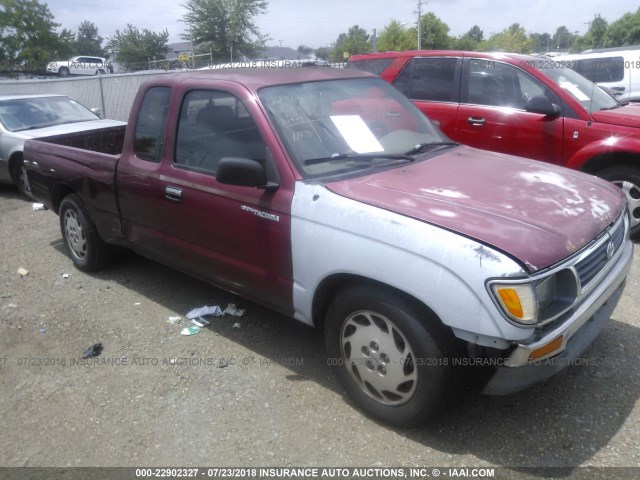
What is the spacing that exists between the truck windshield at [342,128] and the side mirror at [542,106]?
2.06 metres

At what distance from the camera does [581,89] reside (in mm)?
6012

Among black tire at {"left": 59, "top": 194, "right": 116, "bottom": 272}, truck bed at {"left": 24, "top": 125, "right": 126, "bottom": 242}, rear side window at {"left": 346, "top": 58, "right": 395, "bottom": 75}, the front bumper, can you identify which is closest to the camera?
the front bumper

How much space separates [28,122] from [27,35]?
40327 mm

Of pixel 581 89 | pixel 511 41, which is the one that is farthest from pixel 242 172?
pixel 511 41

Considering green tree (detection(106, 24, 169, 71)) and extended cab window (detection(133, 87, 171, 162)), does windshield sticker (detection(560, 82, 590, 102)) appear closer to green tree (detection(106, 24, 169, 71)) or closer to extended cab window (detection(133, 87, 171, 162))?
extended cab window (detection(133, 87, 171, 162))

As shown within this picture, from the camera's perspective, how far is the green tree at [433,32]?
56.6m

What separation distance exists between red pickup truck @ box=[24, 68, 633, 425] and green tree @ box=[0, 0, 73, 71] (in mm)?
43383

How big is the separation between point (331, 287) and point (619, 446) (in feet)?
5.44

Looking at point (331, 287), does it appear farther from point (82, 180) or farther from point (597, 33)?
point (597, 33)

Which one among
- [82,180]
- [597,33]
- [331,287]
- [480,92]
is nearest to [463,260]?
[331,287]

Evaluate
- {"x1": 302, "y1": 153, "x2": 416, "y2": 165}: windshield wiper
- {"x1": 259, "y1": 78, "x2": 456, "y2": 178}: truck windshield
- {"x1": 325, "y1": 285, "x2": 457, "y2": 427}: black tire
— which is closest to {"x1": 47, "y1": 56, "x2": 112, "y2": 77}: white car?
{"x1": 259, "y1": 78, "x2": 456, "y2": 178}: truck windshield

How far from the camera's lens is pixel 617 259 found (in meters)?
3.11

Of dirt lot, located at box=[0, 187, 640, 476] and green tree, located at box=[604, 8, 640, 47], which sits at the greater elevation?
green tree, located at box=[604, 8, 640, 47]

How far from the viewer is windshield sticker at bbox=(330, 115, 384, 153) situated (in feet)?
11.3
